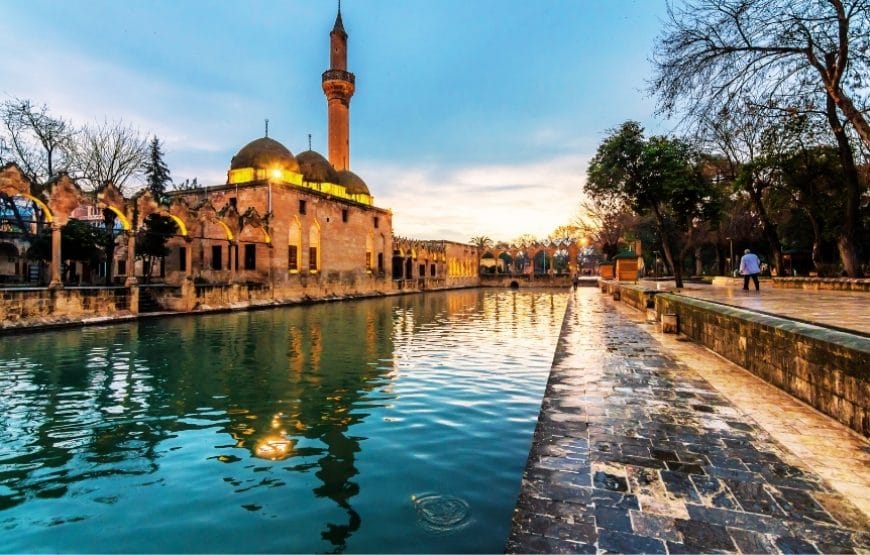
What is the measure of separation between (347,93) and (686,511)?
4026cm

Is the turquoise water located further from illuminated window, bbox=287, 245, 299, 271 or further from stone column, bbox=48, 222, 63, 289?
illuminated window, bbox=287, 245, 299, 271

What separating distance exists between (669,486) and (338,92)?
39.6 metres

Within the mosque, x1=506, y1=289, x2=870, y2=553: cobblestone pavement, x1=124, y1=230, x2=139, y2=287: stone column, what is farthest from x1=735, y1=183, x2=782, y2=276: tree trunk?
x1=124, y1=230, x2=139, y2=287: stone column

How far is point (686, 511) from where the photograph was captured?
9.49ft

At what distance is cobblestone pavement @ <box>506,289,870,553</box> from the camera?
2.60 meters

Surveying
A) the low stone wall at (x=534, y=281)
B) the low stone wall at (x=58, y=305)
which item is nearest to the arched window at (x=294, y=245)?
the low stone wall at (x=58, y=305)

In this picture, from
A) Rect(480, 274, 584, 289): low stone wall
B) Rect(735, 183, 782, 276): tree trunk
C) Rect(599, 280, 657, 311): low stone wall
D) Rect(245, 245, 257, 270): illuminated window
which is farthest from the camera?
Rect(480, 274, 584, 289): low stone wall

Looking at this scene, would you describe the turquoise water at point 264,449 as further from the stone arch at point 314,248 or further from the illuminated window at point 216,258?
the stone arch at point 314,248

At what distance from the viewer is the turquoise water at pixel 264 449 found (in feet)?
10.5

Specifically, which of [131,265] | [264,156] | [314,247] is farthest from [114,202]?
[264,156]

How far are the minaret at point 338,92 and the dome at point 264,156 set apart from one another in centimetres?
779

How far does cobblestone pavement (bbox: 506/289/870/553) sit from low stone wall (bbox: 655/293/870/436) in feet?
1.59

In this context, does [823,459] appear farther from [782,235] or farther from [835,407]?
[782,235]

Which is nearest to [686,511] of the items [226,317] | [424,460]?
[424,460]
